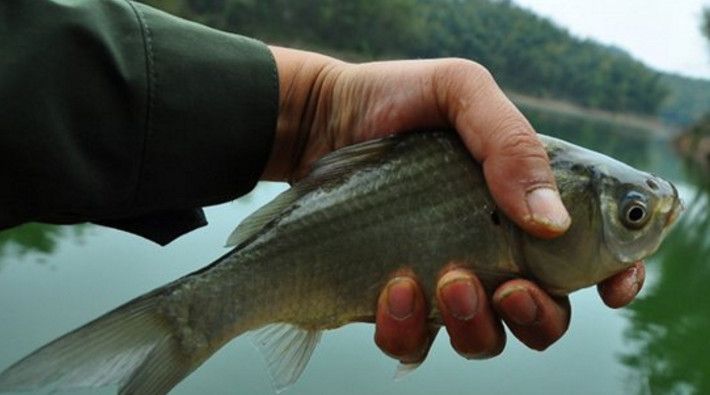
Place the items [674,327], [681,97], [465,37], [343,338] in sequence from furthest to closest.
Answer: [681,97] < [465,37] < [674,327] < [343,338]

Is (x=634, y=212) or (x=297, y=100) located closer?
(x=634, y=212)

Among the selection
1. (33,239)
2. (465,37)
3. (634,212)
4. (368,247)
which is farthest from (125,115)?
(465,37)

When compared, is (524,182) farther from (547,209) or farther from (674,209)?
(674,209)

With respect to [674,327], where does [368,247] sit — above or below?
above

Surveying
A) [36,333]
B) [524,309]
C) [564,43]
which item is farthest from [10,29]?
[564,43]

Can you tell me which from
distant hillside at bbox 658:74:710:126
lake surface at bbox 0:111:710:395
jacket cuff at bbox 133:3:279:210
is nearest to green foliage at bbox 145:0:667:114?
distant hillside at bbox 658:74:710:126

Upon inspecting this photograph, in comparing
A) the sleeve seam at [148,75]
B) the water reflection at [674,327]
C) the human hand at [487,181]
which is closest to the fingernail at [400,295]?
the human hand at [487,181]

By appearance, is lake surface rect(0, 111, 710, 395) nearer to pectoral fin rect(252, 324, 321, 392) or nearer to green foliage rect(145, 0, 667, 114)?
pectoral fin rect(252, 324, 321, 392)
